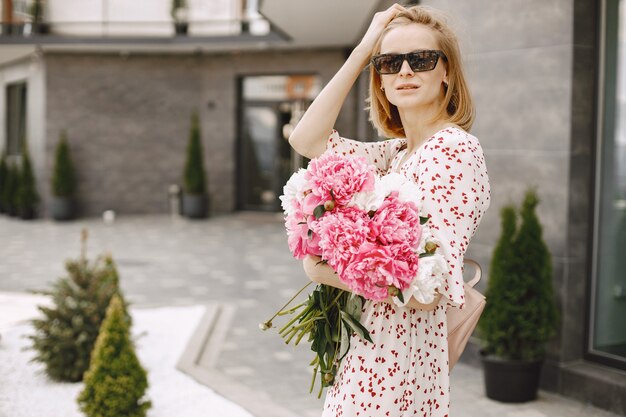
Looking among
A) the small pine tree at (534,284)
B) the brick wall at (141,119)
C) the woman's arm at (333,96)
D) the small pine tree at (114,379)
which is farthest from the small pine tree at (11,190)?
the woman's arm at (333,96)

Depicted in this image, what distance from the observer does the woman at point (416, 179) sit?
74.2 inches

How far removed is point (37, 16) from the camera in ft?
57.8

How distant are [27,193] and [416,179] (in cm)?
1694

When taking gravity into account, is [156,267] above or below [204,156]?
below

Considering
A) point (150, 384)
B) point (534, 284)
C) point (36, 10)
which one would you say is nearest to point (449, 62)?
point (534, 284)

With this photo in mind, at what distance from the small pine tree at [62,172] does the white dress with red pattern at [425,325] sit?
1633 cm

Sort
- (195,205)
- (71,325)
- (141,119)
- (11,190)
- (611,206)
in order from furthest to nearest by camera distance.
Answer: (141,119), (11,190), (195,205), (71,325), (611,206)

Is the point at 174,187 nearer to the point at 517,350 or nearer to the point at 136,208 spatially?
the point at 136,208

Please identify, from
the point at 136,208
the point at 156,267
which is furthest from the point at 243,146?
the point at 156,267

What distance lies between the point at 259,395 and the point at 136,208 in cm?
1400

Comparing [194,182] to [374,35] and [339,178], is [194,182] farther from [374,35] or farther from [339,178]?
[339,178]

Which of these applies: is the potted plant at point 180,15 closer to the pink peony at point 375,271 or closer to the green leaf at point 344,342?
the green leaf at point 344,342

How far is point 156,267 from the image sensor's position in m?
10.7

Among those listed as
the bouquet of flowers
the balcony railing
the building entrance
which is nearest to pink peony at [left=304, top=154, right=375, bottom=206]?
the bouquet of flowers
